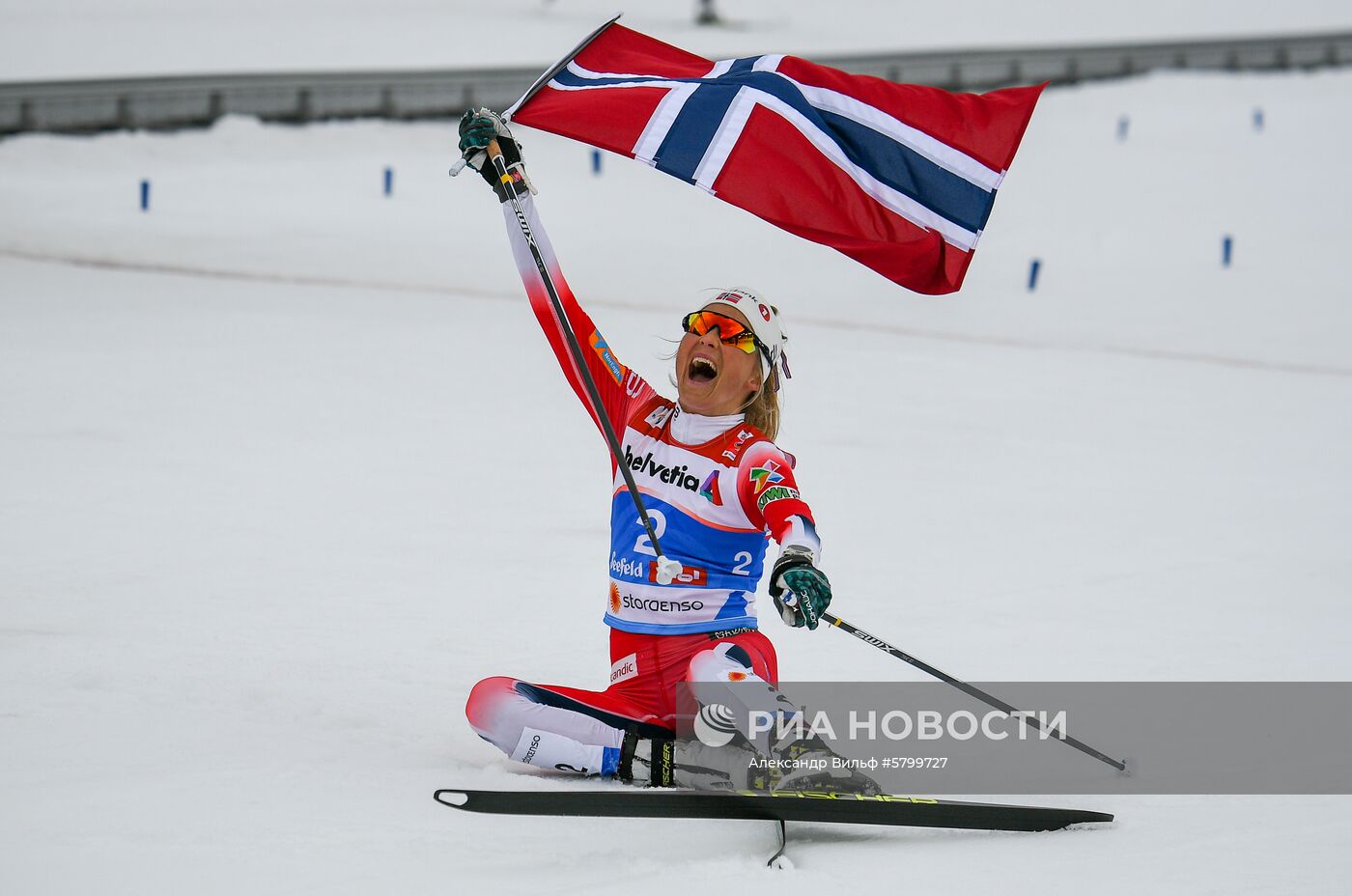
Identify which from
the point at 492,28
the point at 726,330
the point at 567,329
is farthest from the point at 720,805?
the point at 492,28

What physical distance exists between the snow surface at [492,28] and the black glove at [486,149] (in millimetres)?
27619

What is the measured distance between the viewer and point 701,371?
554 centimetres

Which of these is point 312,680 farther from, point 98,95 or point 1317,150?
point 1317,150

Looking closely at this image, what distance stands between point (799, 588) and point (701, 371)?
98cm

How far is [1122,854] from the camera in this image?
4.94 meters

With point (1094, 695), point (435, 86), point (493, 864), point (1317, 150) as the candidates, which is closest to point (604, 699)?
point (493, 864)

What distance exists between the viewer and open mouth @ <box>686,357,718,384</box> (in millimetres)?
5496

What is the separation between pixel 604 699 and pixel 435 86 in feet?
83.3

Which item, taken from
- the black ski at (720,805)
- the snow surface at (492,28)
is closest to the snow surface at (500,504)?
the black ski at (720,805)

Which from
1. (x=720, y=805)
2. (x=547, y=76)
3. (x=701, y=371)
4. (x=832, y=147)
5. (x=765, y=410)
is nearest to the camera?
(x=720, y=805)

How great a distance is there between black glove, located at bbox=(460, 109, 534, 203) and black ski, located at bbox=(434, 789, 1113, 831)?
2096mm

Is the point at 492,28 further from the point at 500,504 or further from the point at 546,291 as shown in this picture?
the point at 546,291

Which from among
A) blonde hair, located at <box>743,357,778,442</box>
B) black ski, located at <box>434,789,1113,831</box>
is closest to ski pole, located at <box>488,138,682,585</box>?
blonde hair, located at <box>743,357,778,442</box>

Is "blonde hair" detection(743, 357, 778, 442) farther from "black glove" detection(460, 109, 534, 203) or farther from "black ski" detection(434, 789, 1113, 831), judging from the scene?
"black ski" detection(434, 789, 1113, 831)
